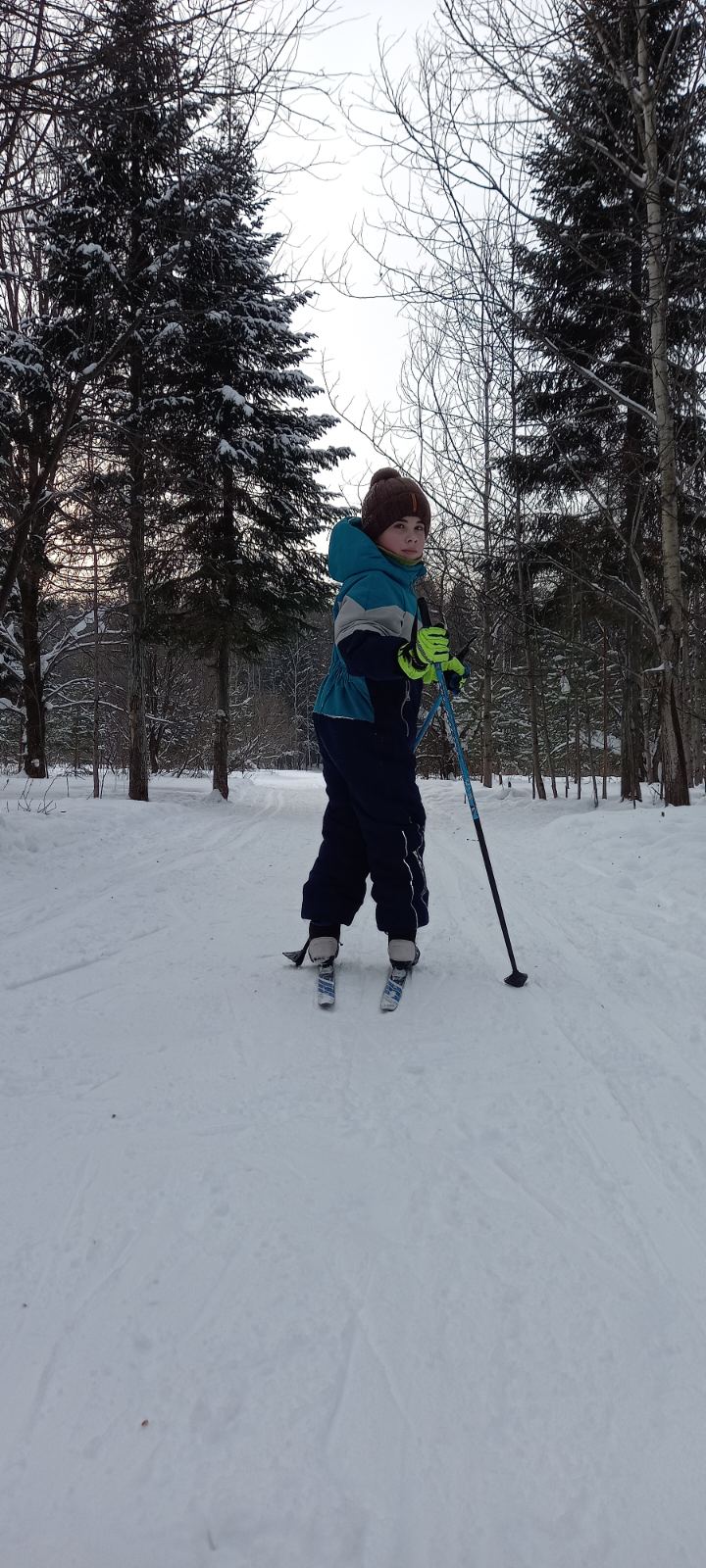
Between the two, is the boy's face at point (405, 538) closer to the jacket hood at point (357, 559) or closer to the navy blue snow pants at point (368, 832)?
the jacket hood at point (357, 559)

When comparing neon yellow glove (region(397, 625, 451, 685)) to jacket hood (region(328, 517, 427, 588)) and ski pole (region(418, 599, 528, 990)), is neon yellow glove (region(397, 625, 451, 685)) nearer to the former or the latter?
ski pole (region(418, 599, 528, 990))

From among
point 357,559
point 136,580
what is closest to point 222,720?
point 136,580

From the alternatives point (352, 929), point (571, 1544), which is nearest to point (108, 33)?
point (352, 929)

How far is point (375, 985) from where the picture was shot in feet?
10.3

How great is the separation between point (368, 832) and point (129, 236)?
1117 cm

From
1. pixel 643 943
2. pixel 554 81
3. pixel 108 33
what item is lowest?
pixel 643 943

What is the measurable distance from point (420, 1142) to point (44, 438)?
10.3 meters

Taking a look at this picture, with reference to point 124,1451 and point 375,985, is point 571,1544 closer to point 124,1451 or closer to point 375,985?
point 124,1451

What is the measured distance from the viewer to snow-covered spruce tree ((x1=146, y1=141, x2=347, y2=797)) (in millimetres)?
11719

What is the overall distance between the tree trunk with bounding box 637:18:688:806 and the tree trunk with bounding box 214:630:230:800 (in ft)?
28.5

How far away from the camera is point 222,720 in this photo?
530 inches

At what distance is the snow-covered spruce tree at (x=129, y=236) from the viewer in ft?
12.8

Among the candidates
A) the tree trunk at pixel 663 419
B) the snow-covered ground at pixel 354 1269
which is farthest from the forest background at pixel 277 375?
the snow-covered ground at pixel 354 1269

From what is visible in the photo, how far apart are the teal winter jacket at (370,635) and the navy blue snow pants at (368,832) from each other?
8 cm
